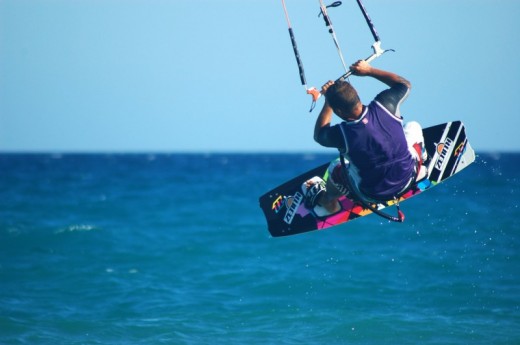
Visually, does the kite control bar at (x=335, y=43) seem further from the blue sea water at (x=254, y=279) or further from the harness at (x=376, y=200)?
the blue sea water at (x=254, y=279)

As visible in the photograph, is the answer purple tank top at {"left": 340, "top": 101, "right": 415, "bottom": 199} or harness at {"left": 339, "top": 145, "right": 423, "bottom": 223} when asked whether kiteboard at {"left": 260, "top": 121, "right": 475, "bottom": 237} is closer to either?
harness at {"left": 339, "top": 145, "right": 423, "bottom": 223}

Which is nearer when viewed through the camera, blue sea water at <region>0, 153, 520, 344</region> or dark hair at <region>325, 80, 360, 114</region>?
dark hair at <region>325, 80, 360, 114</region>

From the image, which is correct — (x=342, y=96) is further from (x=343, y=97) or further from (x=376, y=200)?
(x=376, y=200)

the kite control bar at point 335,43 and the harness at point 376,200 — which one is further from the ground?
the kite control bar at point 335,43

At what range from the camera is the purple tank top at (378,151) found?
744 cm

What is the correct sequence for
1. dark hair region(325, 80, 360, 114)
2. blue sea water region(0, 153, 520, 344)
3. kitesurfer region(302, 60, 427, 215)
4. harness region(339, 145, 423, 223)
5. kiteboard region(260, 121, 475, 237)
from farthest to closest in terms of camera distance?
blue sea water region(0, 153, 520, 344) < kiteboard region(260, 121, 475, 237) < harness region(339, 145, 423, 223) < kitesurfer region(302, 60, 427, 215) < dark hair region(325, 80, 360, 114)

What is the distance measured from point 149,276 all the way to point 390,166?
845 cm

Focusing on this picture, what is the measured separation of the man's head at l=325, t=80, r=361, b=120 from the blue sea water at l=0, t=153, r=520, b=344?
433cm

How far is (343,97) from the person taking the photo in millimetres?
7211

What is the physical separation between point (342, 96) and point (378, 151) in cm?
73

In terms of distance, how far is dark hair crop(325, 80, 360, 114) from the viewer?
719cm

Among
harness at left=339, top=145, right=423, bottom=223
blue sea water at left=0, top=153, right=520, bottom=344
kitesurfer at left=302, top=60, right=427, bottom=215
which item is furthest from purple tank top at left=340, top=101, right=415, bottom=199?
blue sea water at left=0, top=153, right=520, bottom=344

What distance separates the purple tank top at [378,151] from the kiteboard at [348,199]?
920 mm

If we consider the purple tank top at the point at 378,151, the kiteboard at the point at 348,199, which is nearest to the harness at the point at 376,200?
the purple tank top at the point at 378,151
